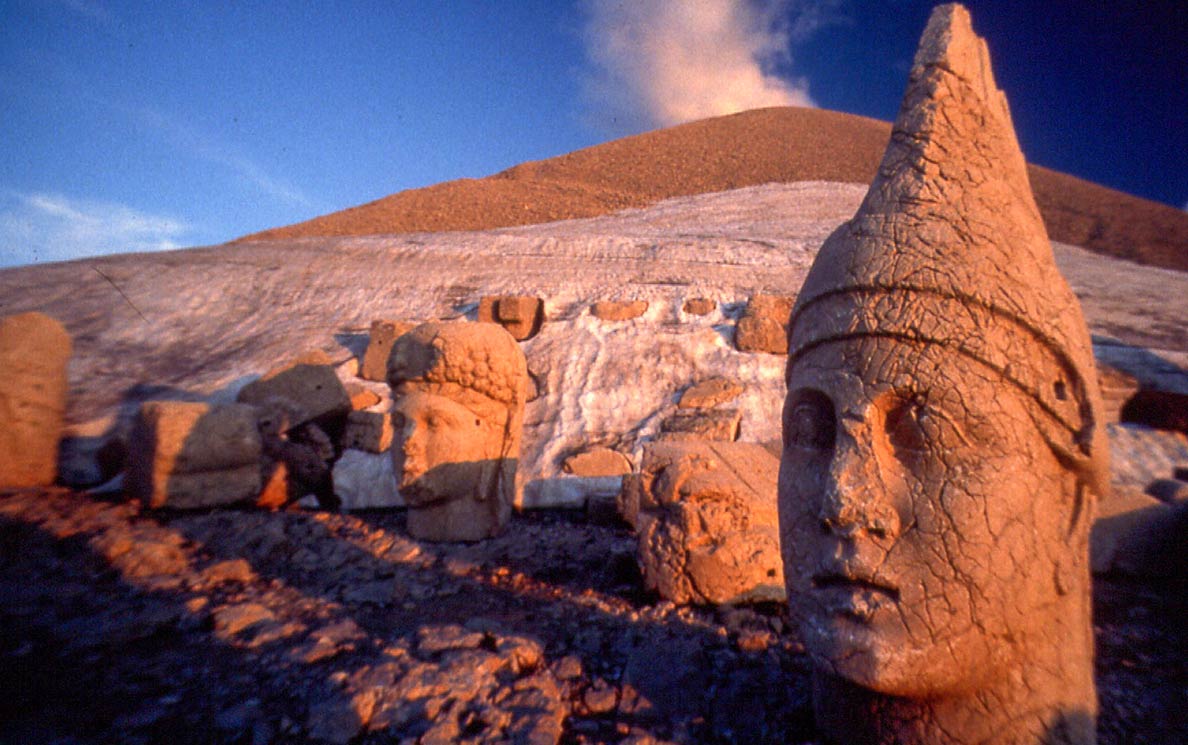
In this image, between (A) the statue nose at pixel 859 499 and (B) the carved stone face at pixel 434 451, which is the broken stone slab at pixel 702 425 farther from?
(A) the statue nose at pixel 859 499

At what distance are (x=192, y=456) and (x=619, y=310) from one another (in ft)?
16.2

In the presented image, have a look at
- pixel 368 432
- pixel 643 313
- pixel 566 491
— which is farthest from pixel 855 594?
pixel 643 313

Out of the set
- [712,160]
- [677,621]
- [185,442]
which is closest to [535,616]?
[677,621]

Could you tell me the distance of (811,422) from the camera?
1.88 metres

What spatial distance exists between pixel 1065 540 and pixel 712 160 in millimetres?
26951

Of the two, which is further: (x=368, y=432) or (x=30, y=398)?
(x=368, y=432)

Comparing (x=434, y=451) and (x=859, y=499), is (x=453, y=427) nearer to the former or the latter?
(x=434, y=451)

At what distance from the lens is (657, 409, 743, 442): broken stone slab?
598 centimetres

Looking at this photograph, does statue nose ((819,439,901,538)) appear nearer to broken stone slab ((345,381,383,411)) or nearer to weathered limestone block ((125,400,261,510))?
weathered limestone block ((125,400,261,510))

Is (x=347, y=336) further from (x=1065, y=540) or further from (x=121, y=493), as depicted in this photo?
(x=1065, y=540)

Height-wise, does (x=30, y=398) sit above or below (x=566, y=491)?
above

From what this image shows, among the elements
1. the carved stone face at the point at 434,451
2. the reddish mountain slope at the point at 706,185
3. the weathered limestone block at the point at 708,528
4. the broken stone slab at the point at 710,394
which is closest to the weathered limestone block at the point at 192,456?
the carved stone face at the point at 434,451

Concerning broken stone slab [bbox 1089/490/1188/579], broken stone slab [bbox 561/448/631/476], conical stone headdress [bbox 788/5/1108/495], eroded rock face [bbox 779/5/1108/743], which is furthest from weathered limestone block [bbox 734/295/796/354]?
eroded rock face [bbox 779/5/1108/743]

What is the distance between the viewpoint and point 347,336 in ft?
26.3
